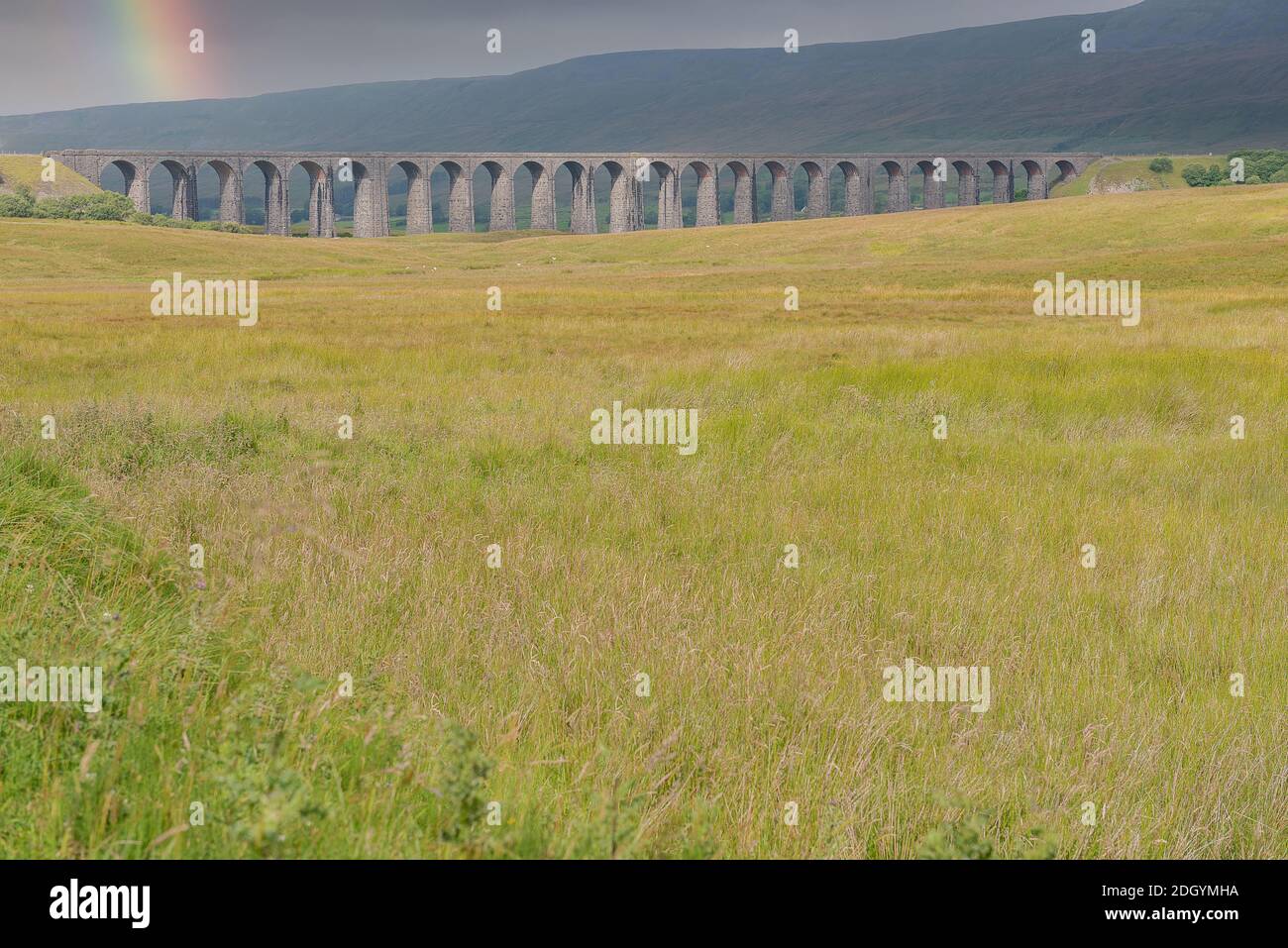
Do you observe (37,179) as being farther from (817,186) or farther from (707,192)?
(817,186)

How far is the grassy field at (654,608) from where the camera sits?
3328mm

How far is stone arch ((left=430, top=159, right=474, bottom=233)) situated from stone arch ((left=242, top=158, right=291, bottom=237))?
17839mm

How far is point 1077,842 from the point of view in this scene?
12.3 feet

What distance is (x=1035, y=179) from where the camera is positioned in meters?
158

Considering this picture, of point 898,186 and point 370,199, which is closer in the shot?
point 370,199

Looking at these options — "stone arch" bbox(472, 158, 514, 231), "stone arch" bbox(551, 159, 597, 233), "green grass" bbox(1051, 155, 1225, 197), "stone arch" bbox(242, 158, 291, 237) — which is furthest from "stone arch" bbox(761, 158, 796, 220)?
"stone arch" bbox(242, 158, 291, 237)

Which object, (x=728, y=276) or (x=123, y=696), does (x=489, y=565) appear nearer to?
(x=123, y=696)

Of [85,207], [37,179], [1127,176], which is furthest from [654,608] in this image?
[1127,176]

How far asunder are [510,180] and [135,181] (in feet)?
140

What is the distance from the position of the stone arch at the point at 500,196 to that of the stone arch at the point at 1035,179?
7350 centimetres

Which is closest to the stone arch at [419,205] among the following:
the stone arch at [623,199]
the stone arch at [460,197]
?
the stone arch at [460,197]

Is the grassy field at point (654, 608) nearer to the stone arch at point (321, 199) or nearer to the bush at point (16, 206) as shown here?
the bush at point (16, 206)

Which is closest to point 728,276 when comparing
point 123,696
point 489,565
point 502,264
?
point 502,264
